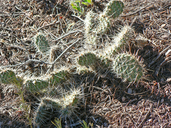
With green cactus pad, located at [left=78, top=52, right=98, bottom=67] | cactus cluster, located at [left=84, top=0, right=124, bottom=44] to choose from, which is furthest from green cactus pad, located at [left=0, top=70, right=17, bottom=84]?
cactus cluster, located at [left=84, top=0, right=124, bottom=44]

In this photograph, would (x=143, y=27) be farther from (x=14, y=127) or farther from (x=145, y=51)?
(x=14, y=127)

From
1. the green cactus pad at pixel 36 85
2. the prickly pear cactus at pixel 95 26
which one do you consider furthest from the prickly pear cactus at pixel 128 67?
the green cactus pad at pixel 36 85

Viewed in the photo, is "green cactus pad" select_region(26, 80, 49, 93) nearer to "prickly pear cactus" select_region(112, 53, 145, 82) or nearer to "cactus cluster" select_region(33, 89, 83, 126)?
"cactus cluster" select_region(33, 89, 83, 126)

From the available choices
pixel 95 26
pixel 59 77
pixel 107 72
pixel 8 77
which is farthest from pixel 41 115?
pixel 95 26

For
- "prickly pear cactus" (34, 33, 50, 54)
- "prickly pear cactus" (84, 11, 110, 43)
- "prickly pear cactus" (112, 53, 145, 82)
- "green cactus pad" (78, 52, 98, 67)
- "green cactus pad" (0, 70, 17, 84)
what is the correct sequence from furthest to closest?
"prickly pear cactus" (34, 33, 50, 54) < "prickly pear cactus" (84, 11, 110, 43) < "green cactus pad" (0, 70, 17, 84) < "green cactus pad" (78, 52, 98, 67) < "prickly pear cactus" (112, 53, 145, 82)

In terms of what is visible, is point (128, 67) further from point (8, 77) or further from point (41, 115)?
point (8, 77)

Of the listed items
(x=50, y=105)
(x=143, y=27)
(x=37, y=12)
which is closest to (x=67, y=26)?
(x=37, y=12)

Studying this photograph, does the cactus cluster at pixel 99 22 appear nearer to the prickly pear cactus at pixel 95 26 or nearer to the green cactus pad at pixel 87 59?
the prickly pear cactus at pixel 95 26
